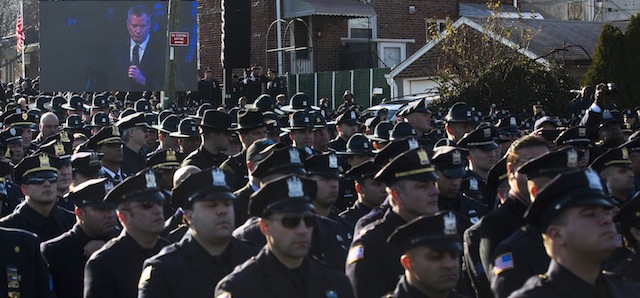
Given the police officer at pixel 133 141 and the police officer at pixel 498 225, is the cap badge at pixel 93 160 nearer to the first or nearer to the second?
the police officer at pixel 133 141

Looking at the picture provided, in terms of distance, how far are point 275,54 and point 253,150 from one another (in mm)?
30225

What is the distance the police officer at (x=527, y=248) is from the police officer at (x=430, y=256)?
2.30ft

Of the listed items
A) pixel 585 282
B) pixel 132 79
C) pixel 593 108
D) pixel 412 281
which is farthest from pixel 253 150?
pixel 132 79

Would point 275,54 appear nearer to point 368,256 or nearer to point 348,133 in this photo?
point 348,133

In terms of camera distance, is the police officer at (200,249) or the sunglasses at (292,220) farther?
the police officer at (200,249)

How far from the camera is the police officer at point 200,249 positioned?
21.5ft

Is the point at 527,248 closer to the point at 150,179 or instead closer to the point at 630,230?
the point at 630,230

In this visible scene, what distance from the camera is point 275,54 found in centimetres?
3962

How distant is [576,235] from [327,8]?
111ft

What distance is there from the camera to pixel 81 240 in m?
8.24

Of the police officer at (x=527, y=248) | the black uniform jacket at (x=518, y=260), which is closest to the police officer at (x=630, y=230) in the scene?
the police officer at (x=527, y=248)

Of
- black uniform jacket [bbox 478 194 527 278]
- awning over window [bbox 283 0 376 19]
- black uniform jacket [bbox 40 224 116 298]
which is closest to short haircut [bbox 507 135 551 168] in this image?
black uniform jacket [bbox 478 194 527 278]

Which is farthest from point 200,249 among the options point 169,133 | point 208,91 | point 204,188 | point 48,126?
point 208,91

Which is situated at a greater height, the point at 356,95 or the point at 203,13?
the point at 203,13
